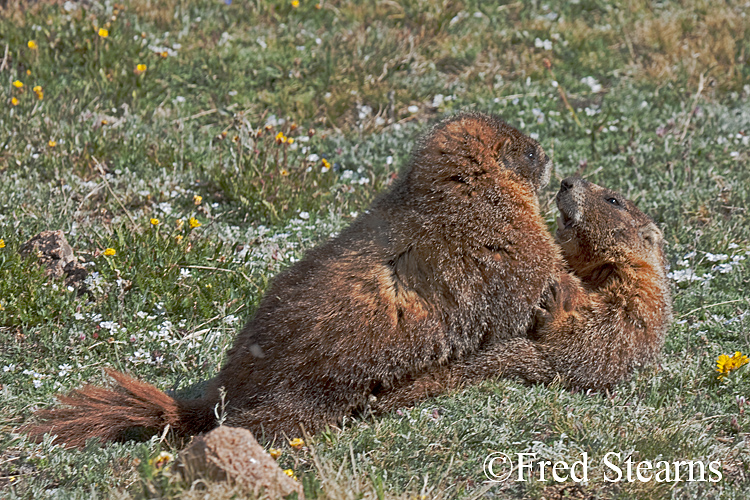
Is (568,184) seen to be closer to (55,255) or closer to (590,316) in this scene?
(590,316)

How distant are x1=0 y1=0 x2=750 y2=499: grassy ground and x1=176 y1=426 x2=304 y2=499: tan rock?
0.09 m

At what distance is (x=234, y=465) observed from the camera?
3623 mm

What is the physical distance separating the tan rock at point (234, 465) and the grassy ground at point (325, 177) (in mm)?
94

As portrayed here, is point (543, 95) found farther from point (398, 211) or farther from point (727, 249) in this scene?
point (398, 211)

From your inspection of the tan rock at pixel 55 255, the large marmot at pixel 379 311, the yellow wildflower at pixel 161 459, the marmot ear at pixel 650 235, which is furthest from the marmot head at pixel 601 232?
the tan rock at pixel 55 255

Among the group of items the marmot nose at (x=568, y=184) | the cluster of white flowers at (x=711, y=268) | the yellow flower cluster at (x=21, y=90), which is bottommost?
the cluster of white flowers at (x=711, y=268)

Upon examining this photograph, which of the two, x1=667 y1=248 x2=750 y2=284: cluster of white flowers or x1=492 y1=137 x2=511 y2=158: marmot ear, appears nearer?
x1=492 y1=137 x2=511 y2=158: marmot ear

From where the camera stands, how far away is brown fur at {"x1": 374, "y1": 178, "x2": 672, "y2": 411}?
5.23 meters

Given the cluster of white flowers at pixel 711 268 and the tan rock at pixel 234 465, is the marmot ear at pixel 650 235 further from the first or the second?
the tan rock at pixel 234 465

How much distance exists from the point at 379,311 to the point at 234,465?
1459 mm

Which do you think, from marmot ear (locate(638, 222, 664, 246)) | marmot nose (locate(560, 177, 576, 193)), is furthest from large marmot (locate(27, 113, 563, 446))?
marmot ear (locate(638, 222, 664, 246))

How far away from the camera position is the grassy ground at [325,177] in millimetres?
4590

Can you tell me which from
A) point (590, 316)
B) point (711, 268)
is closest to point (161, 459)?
point (590, 316)

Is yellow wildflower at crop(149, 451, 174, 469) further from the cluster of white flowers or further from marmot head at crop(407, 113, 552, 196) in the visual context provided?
the cluster of white flowers
